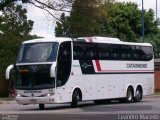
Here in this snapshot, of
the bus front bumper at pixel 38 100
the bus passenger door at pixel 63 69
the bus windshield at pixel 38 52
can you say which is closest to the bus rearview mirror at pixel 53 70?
the bus windshield at pixel 38 52

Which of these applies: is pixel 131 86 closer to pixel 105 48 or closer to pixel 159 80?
pixel 105 48

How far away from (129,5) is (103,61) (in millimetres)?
46350

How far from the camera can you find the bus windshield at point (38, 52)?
28.4 m

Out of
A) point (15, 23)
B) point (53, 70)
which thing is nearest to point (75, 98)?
point (53, 70)

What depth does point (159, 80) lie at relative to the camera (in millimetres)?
54812

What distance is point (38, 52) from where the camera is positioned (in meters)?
28.7

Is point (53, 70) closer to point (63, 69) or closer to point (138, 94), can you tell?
point (63, 69)

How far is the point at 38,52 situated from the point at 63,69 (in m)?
1.53

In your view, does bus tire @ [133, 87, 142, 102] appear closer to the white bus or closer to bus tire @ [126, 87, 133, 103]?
the white bus

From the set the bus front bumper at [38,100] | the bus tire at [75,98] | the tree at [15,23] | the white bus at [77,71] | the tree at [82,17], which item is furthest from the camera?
the tree at [15,23]

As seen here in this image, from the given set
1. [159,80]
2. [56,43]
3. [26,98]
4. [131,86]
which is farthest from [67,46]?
[159,80]

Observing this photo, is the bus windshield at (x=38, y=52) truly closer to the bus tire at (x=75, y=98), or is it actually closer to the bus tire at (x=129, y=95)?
the bus tire at (x=75, y=98)

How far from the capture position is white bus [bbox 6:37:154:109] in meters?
28.4

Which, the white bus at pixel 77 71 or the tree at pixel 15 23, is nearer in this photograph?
the white bus at pixel 77 71
